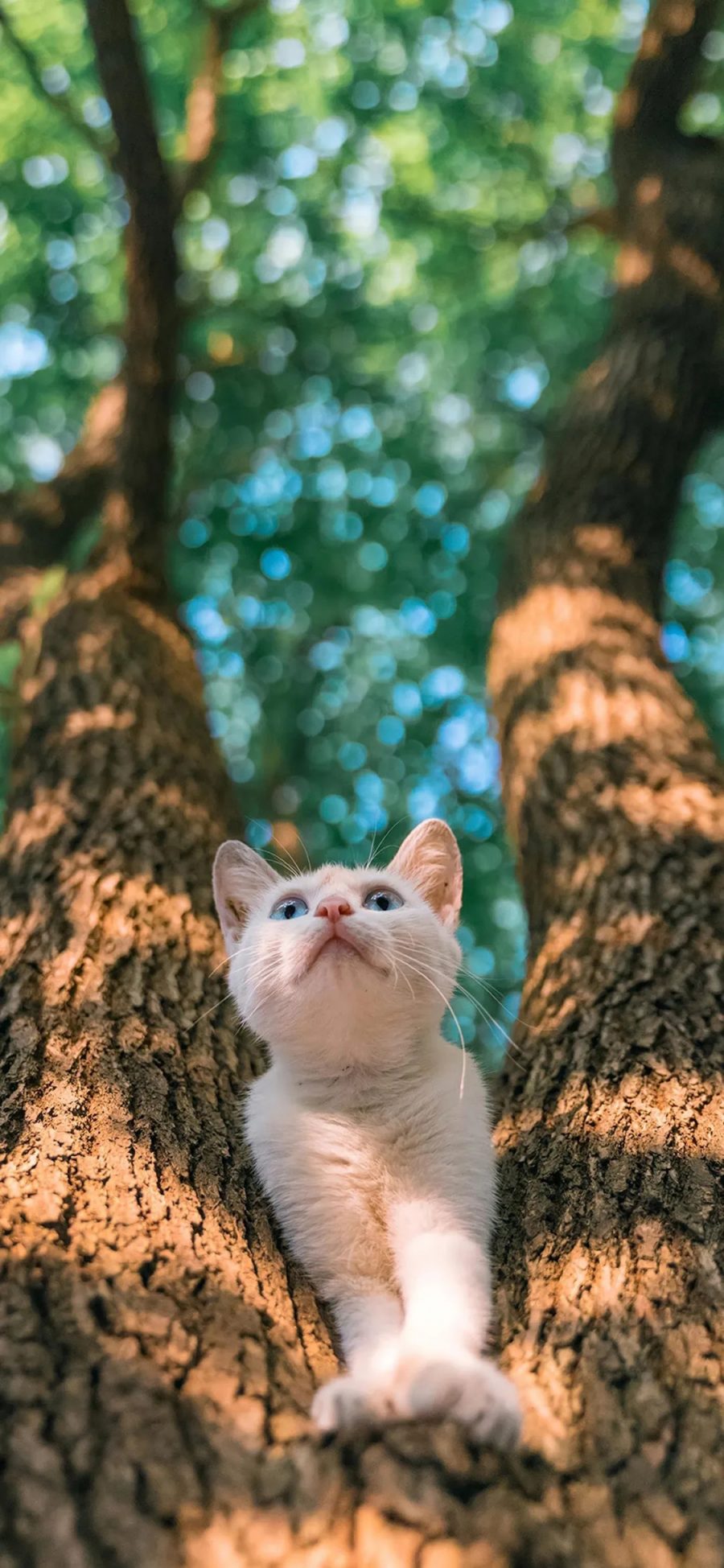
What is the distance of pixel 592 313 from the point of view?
848cm

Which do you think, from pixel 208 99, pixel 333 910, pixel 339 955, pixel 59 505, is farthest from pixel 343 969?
pixel 208 99

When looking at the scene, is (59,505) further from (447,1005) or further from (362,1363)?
(362,1363)

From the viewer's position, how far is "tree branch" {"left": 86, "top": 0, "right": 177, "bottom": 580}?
15.6ft

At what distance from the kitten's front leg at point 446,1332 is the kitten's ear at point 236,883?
99 centimetres

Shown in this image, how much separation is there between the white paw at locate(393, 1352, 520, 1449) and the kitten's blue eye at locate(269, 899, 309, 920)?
4.20ft

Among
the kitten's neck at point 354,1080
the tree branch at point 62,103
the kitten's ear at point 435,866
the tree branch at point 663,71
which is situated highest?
the tree branch at point 663,71

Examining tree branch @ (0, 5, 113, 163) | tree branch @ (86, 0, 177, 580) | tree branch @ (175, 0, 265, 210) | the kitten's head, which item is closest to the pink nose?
the kitten's head

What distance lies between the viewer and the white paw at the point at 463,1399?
1.55 metres

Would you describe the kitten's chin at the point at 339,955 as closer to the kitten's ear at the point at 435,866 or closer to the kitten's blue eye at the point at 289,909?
the kitten's blue eye at the point at 289,909

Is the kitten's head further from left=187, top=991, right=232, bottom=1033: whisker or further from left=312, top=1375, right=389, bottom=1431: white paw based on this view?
left=312, top=1375, right=389, bottom=1431: white paw

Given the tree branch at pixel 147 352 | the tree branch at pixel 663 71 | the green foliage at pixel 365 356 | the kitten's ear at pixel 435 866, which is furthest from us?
the green foliage at pixel 365 356

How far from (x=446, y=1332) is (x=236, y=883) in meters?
1.44

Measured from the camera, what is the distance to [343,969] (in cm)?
Answer: 244

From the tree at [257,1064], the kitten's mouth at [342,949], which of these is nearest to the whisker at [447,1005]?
the kitten's mouth at [342,949]
